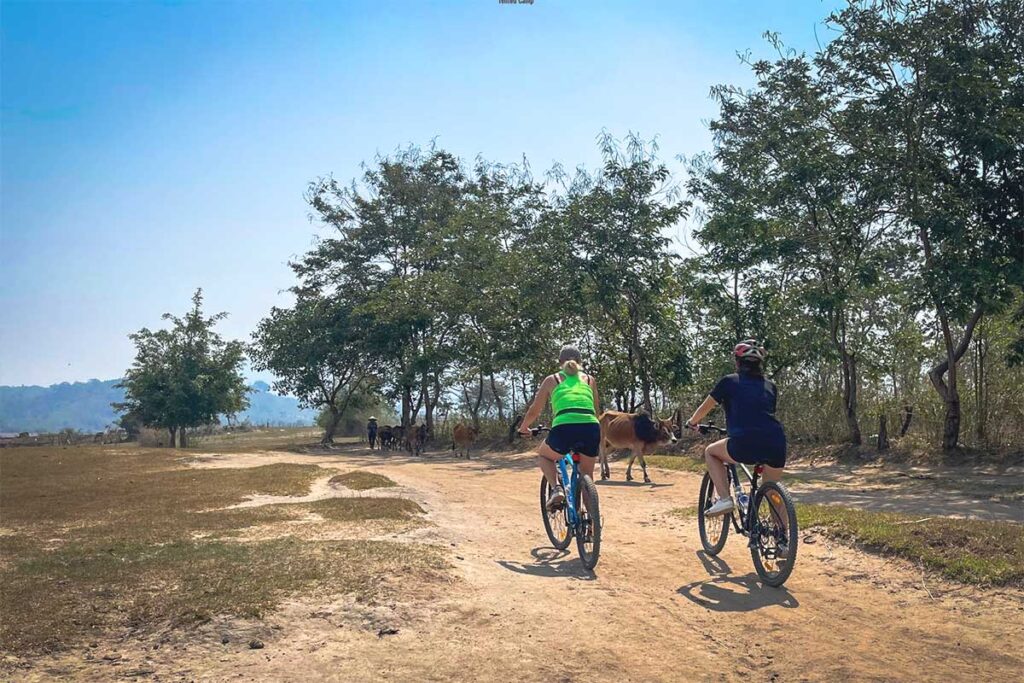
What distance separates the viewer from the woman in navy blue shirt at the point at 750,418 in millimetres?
6934

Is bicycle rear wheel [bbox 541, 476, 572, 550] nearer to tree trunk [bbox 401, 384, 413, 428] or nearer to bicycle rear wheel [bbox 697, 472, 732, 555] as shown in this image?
bicycle rear wheel [bbox 697, 472, 732, 555]

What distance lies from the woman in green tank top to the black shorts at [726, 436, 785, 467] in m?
1.45

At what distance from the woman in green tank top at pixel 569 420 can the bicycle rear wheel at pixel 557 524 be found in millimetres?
273

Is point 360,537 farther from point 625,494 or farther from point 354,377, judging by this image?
point 354,377

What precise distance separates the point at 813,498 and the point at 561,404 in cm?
645

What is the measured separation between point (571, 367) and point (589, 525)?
1.69 metres

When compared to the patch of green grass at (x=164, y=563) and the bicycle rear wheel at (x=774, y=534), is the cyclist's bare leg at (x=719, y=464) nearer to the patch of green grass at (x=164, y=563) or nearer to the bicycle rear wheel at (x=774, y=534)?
the bicycle rear wheel at (x=774, y=534)

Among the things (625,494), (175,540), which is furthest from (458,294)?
(175,540)

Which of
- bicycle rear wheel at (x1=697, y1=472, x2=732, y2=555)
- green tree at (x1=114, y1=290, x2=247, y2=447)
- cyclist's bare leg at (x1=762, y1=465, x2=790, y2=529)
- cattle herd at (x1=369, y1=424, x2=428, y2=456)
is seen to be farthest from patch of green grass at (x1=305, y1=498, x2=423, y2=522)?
green tree at (x1=114, y1=290, x2=247, y2=447)

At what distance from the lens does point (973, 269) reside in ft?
48.7

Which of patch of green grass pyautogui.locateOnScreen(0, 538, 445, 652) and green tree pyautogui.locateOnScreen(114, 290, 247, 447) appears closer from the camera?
patch of green grass pyautogui.locateOnScreen(0, 538, 445, 652)

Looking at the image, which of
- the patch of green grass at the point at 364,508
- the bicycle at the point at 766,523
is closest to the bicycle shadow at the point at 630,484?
the patch of green grass at the point at 364,508

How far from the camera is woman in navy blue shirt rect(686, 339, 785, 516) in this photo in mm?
6934

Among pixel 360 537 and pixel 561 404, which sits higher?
pixel 561 404
